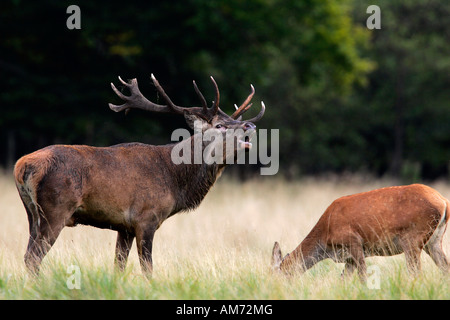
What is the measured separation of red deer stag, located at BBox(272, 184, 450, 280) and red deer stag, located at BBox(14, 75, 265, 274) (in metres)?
1.19

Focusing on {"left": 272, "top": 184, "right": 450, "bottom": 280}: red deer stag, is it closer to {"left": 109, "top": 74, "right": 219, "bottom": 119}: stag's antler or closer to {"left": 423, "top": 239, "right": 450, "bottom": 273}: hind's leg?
{"left": 423, "top": 239, "right": 450, "bottom": 273}: hind's leg

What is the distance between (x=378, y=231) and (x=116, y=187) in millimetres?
2520

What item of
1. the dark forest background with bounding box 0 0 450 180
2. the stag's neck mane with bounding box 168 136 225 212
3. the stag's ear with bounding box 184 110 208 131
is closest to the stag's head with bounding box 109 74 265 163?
the stag's ear with bounding box 184 110 208 131

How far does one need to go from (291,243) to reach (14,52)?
34.1 feet

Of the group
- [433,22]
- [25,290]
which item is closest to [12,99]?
[25,290]

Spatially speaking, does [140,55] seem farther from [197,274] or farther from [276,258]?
[197,274]

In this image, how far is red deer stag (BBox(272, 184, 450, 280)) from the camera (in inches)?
247

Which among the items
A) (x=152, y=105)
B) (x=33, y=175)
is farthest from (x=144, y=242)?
(x=152, y=105)

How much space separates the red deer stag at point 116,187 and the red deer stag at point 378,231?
119cm

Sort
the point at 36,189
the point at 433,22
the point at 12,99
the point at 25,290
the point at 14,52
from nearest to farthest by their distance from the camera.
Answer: the point at 25,290
the point at 36,189
the point at 12,99
the point at 14,52
the point at 433,22

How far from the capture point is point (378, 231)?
641cm

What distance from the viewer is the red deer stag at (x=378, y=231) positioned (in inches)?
247
